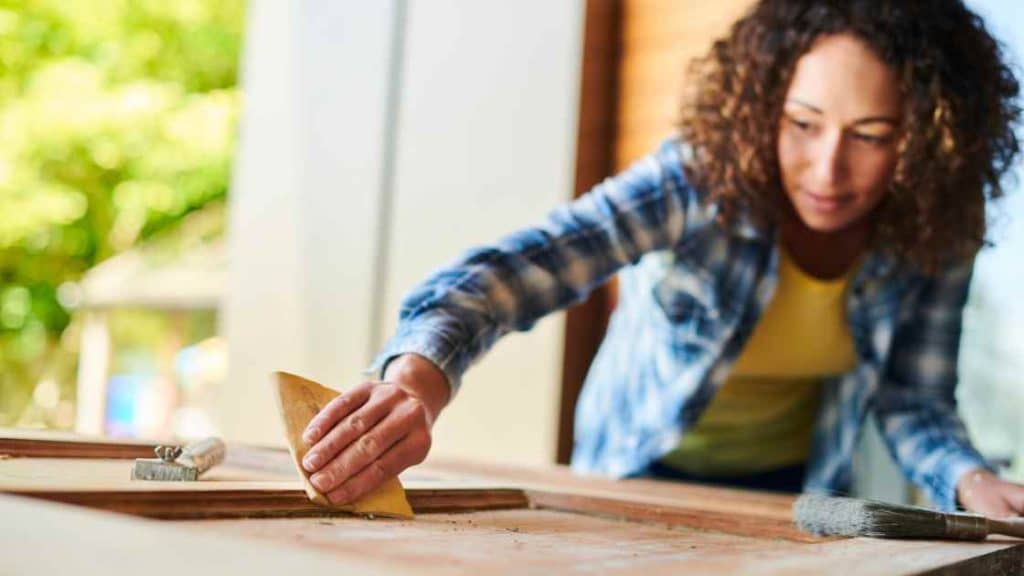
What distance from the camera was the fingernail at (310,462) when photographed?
998 mm

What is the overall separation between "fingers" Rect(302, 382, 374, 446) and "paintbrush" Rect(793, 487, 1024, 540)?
0.44 m

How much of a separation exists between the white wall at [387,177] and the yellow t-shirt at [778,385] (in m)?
1.21

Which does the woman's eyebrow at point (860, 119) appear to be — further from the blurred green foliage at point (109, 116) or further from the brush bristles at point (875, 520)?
the blurred green foliage at point (109, 116)

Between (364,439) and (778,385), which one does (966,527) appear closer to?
(364,439)

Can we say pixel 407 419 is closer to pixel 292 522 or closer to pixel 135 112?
pixel 292 522

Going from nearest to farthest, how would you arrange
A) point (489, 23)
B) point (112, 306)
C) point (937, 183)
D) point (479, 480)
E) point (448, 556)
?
point (448, 556) < point (479, 480) < point (937, 183) < point (489, 23) < point (112, 306)

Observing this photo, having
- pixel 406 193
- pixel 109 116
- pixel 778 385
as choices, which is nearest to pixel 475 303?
pixel 778 385

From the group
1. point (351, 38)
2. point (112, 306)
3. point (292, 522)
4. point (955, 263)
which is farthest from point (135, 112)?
point (292, 522)

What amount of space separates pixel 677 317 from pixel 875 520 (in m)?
0.95

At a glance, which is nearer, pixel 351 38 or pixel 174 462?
pixel 174 462

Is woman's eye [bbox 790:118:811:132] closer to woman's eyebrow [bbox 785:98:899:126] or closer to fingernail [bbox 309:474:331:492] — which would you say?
woman's eyebrow [bbox 785:98:899:126]

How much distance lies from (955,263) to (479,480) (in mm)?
982

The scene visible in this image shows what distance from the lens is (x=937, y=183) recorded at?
1.75m

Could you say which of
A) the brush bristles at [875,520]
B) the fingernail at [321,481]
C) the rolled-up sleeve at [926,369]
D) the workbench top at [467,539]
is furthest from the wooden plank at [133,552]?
the rolled-up sleeve at [926,369]
